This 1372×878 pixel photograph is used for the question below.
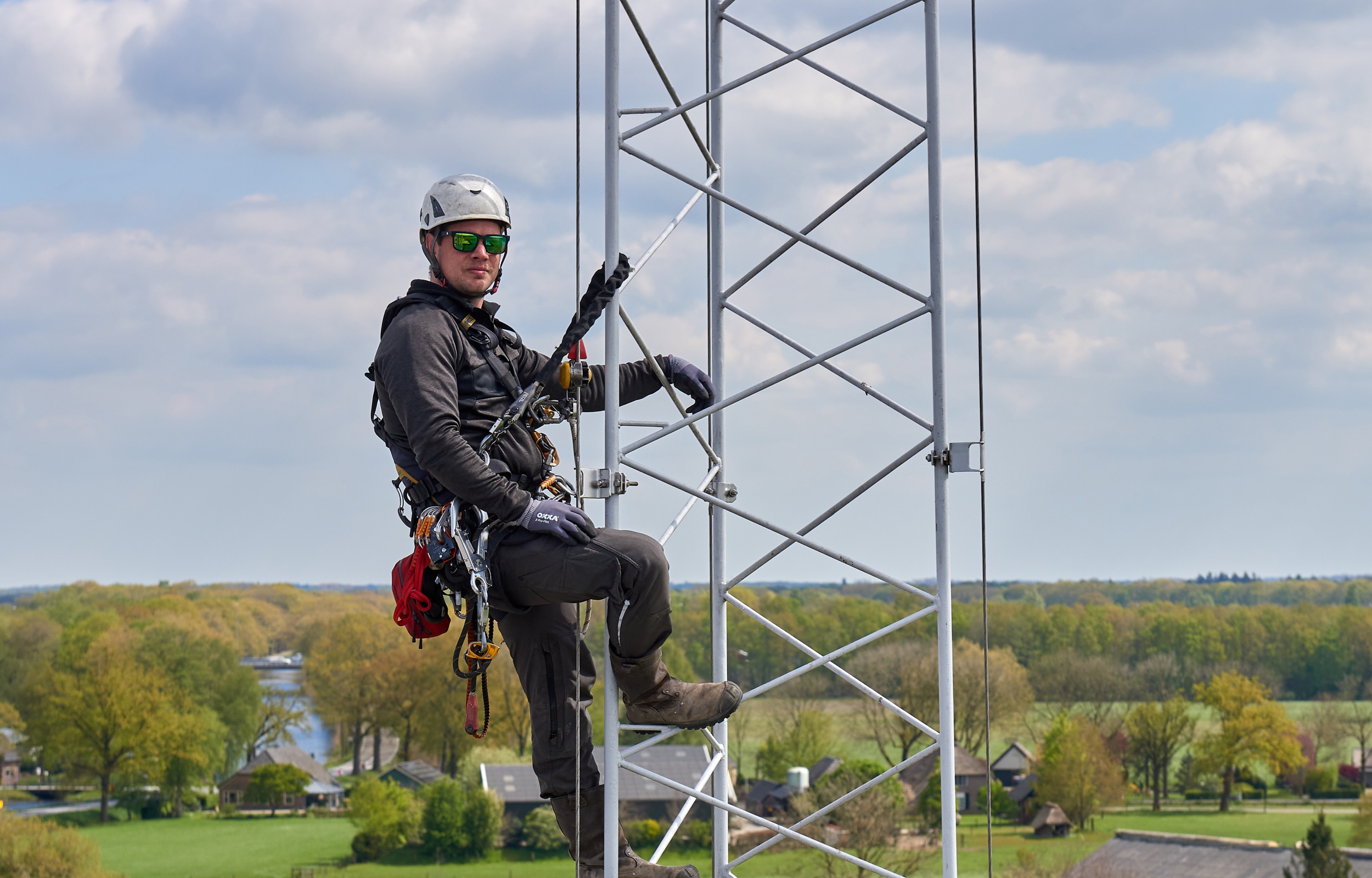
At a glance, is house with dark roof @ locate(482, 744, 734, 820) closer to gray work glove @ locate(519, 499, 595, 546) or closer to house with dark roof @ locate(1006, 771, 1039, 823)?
house with dark roof @ locate(1006, 771, 1039, 823)

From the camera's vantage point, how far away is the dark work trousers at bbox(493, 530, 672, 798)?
14.4 ft

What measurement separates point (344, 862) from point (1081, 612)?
39.5m

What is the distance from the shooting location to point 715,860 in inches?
241

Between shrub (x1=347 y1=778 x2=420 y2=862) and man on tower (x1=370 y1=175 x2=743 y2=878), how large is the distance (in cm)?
5020

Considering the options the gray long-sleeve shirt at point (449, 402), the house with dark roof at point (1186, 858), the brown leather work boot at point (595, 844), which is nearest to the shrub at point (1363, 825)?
the house with dark roof at point (1186, 858)

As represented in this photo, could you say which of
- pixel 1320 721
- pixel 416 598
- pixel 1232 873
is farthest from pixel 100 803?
pixel 416 598

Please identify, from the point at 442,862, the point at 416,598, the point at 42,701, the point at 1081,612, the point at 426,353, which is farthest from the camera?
the point at 1081,612

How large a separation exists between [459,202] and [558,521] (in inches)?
47.7

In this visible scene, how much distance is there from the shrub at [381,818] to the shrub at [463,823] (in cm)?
150

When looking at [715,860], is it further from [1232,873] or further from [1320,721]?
[1320,721]

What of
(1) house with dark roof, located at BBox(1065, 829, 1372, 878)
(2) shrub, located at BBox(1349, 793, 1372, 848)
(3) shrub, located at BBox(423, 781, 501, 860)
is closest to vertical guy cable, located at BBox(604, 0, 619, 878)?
(3) shrub, located at BBox(423, 781, 501, 860)

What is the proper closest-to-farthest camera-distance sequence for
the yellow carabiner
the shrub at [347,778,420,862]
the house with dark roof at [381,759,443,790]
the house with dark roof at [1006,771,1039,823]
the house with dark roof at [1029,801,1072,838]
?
the yellow carabiner, the shrub at [347,778,420,862], the house with dark roof at [1029,801,1072,838], the house with dark roof at [1006,771,1039,823], the house with dark roof at [381,759,443,790]

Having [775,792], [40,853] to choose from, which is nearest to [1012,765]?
[775,792]

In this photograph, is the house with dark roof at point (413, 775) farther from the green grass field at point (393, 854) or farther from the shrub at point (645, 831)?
the shrub at point (645, 831)
